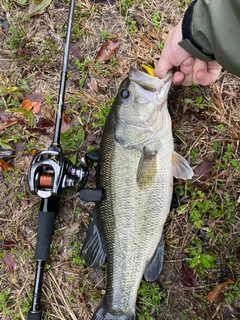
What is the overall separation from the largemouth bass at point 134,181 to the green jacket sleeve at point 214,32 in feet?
1.39

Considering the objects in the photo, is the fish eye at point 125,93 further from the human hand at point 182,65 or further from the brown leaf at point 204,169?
the brown leaf at point 204,169

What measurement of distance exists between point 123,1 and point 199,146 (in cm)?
159

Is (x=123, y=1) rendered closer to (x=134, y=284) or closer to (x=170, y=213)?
(x=170, y=213)

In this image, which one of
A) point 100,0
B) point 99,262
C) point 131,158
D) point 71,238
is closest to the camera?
point 131,158

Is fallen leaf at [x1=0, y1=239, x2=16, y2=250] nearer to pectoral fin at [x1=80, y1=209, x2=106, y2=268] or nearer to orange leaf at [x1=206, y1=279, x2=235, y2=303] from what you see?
pectoral fin at [x1=80, y1=209, x2=106, y2=268]

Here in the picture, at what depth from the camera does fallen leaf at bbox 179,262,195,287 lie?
3.19 meters

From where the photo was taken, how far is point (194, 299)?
A: 3.18 metres

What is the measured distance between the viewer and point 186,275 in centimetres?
321

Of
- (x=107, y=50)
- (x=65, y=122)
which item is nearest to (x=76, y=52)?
(x=107, y=50)

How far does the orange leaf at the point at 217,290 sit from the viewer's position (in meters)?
3.11

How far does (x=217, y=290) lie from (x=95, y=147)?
64.1 inches

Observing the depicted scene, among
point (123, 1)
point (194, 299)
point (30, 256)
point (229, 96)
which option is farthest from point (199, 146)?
point (30, 256)

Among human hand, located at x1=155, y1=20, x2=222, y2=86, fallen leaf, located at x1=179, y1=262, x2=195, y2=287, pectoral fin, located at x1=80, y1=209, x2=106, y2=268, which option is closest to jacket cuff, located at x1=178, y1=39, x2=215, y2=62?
human hand, located at x1=155, y1=20, x2=222, y2=86

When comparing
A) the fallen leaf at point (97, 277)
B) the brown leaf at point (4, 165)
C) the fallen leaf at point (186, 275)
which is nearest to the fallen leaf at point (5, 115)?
the brown leaf at point (4, 165)
